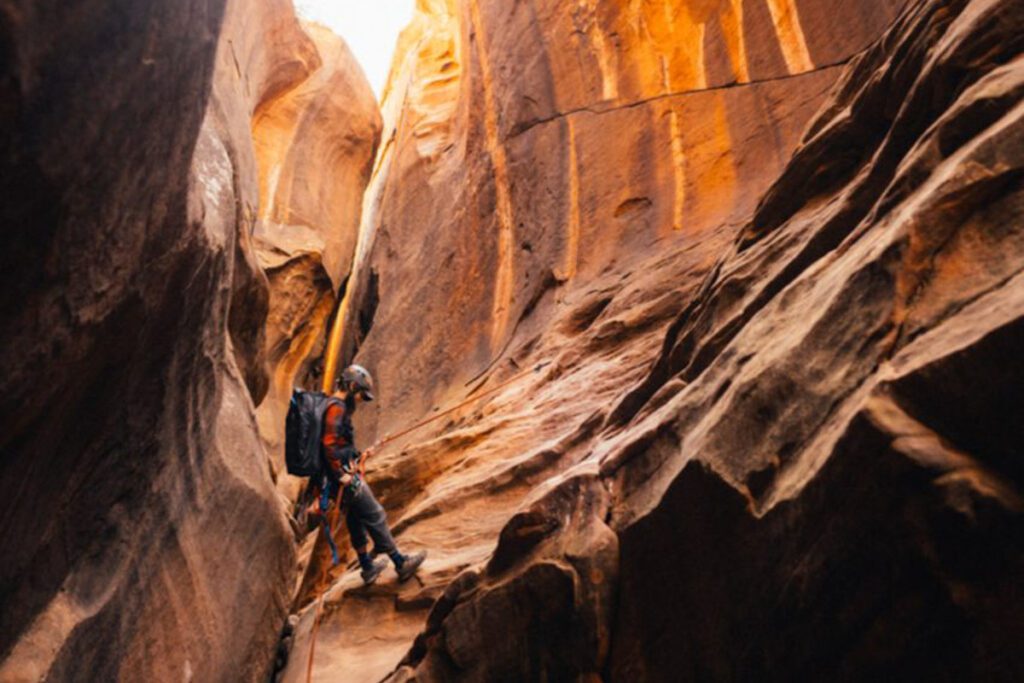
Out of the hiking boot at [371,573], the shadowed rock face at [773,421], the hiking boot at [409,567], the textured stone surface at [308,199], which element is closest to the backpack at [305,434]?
the hiking boot at [371,573]

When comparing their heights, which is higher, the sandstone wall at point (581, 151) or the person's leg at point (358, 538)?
the sandstone wall at point (581, 151)

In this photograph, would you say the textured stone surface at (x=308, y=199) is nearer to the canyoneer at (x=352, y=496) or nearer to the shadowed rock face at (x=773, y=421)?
the canyoneer at (x=352, y=496)

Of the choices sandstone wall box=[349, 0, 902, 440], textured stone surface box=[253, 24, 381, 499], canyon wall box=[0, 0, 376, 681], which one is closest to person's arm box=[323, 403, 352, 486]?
canyon wall box=[0, 0, 376, 681]

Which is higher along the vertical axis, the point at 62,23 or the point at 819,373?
the point at 62,23

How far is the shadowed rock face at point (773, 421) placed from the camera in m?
3.52

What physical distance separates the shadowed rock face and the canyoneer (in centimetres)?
23

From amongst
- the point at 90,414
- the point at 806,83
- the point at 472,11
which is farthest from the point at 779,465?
the point at 472,11

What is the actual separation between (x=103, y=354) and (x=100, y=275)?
688 mm

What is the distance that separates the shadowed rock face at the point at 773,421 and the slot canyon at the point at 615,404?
0.02m

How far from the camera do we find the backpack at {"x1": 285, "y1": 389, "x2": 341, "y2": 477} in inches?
329

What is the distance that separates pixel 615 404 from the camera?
7.47 metres

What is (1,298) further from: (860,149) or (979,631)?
(860,149)

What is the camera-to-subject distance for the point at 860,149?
19.7 ft

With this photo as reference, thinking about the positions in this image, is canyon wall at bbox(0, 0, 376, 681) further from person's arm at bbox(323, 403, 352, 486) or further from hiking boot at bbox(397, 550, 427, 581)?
hiking boot at bbox(397, 550, 427, 581)
